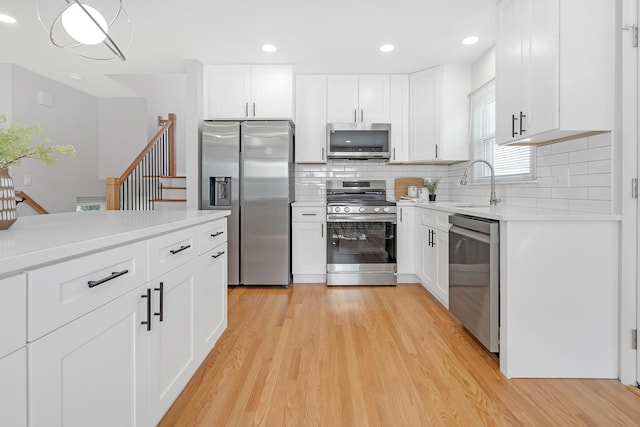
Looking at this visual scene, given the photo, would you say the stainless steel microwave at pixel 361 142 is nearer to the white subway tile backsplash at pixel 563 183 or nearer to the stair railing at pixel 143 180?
the white subway tile backsplash at pixel 563 183

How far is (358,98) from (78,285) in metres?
3.82

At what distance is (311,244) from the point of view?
3.99 m

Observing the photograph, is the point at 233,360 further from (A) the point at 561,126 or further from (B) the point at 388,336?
(A) the point at 561,126

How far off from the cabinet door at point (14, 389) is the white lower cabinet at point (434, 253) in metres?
2.76

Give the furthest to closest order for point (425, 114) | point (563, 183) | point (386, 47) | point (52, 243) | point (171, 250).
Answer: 1. point (425, 114)
2. point (386, 47)
3. point (563, 183)
4. point (171, 250)
5. point (52, 243)

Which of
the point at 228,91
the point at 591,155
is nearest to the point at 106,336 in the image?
the point at 591,155

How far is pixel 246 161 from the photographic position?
3.87 m

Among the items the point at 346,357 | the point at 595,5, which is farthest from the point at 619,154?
the point at 346,357

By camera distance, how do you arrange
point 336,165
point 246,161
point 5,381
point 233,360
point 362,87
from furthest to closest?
point 336,165
point 362,87
point 246,161
point 233,360
point 5,381

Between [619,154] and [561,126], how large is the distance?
33 centimetres

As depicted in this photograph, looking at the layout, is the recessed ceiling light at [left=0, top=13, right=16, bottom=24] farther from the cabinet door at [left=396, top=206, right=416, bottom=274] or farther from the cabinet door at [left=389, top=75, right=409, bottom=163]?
the cabinet door at [left=396, top=206, right=416, bottom=274]

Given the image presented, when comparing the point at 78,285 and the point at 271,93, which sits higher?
the point at 271,93

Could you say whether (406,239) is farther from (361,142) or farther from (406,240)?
(361,142)

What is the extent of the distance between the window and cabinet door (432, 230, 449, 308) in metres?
0.82
